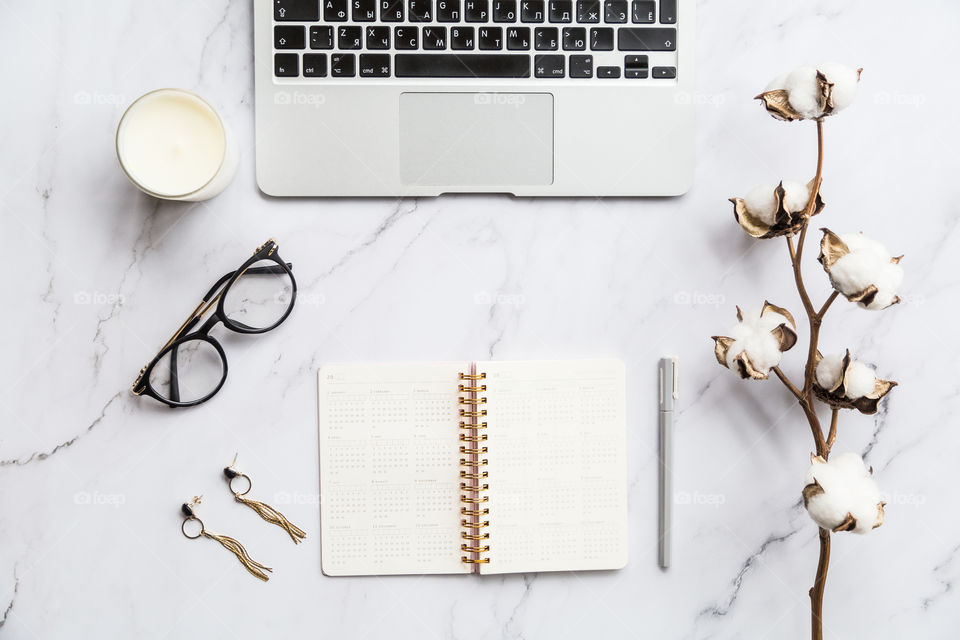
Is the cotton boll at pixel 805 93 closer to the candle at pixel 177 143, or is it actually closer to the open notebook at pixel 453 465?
the open notebook at pixel 453 465

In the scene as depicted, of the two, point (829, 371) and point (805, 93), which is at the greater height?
point (805, 93)

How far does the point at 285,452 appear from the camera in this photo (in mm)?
753

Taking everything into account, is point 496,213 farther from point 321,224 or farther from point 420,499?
point 420,499

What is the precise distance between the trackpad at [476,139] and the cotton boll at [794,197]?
256 millimetres

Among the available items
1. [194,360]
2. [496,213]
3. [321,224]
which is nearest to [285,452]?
[194,360]

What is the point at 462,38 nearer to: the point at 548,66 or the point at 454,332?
the point at 548,66

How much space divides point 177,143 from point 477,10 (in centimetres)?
37

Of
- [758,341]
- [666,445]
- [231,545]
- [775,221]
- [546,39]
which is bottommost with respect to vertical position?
[231,545]

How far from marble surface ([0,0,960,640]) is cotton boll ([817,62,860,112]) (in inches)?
4.2

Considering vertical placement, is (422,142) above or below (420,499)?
above

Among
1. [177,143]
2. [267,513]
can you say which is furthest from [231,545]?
[177,143]

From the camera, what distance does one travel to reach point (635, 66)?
0.72 metres

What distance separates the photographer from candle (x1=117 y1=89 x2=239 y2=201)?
68 cm

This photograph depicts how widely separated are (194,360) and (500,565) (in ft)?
1.45
